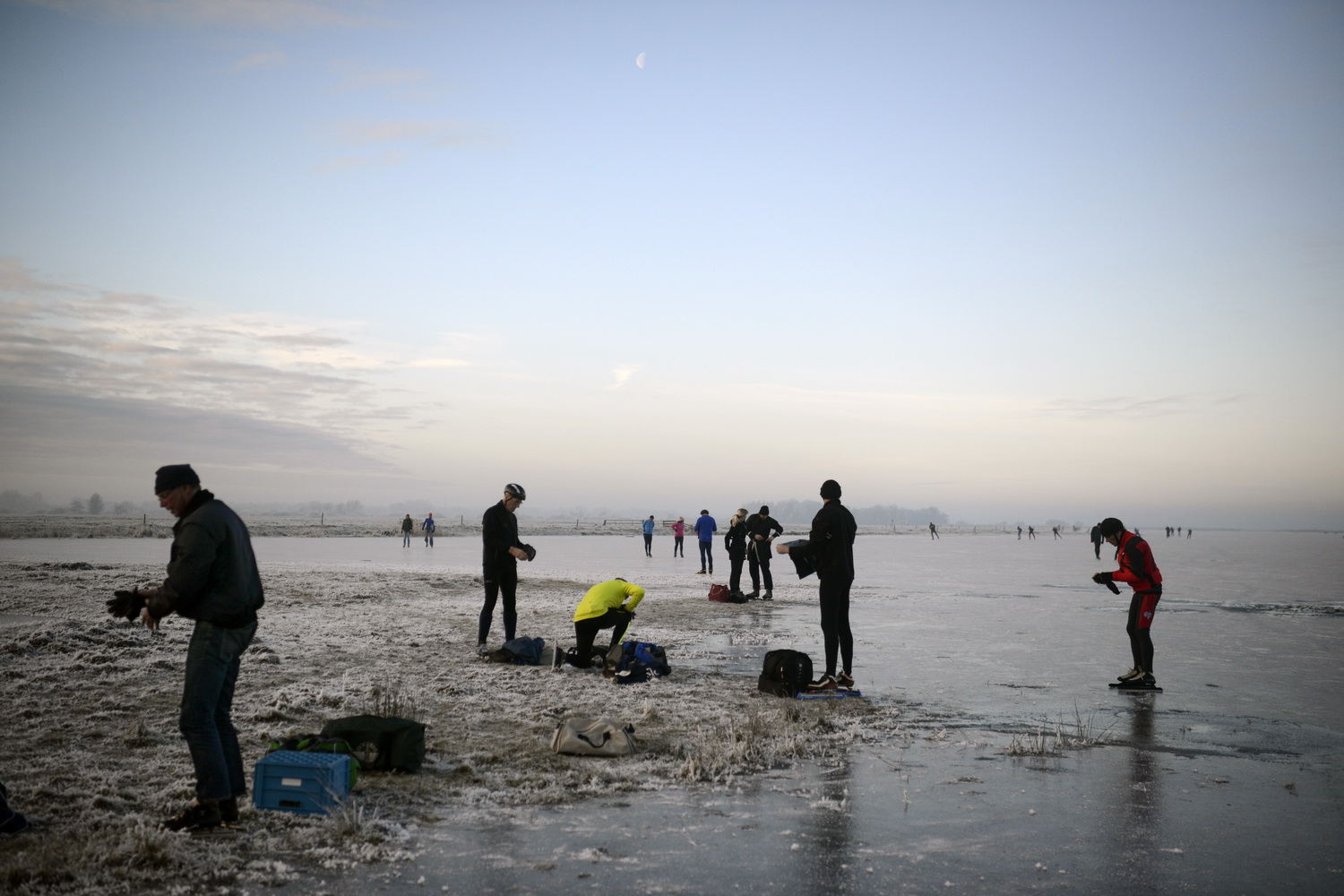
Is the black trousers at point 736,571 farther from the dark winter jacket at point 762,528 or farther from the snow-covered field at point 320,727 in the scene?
the snow-covered field at point 320,727

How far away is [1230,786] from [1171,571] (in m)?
27.5

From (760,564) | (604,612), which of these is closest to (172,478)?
(604,612)

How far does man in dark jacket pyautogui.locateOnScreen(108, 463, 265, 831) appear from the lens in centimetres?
465

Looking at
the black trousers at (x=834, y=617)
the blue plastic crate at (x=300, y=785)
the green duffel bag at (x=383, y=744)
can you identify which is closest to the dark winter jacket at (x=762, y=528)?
the black trousers at (x=834, y=617)

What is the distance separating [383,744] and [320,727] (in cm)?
172

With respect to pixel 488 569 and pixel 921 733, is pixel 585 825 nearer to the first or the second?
pixel 921 733

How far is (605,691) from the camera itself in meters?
8.82

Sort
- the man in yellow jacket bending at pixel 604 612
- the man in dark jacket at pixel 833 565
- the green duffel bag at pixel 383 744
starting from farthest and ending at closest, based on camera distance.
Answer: the man in yellow jacket bending at pixel 604 612 → the man in dark jacket at pixel 833 565 → the green duffel bag at pixel 383 744

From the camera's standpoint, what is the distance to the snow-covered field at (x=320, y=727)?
4414 millimetres

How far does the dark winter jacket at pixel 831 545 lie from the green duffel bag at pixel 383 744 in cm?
443

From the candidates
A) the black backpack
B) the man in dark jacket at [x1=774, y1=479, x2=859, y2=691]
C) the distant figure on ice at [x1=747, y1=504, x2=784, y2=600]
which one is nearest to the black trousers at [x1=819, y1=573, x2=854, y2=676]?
the man in dark jacket at [x1=774, y1=479, x2=859, y2=691]

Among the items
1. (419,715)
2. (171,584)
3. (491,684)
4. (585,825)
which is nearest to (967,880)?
(585,825)

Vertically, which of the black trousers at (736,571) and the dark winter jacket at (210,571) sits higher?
the dark winter jacket at (210,571)

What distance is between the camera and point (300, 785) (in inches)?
199
